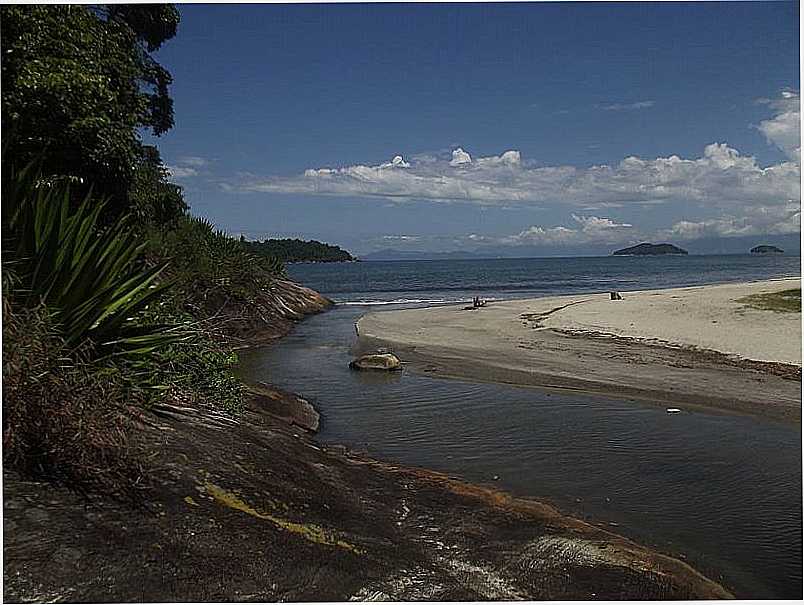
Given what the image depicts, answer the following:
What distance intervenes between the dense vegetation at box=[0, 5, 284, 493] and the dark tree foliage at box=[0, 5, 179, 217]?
0.05ft

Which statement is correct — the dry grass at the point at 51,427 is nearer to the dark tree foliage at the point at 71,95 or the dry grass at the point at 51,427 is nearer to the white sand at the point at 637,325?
the dark tree foliage at the point at 71,95

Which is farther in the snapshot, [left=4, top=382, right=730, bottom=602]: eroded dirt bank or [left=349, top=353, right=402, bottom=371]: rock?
[left=349, top=353, right=402, bottom=371]: rock

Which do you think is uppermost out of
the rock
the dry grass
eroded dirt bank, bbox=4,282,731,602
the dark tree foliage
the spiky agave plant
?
the dark tree foliage

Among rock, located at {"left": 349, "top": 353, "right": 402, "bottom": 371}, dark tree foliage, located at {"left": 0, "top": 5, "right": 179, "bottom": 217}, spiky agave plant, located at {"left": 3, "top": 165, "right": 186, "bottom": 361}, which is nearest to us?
spiky agave plant, located at {"left": 3, "top": 165, "right": 186, "bottom": 361}

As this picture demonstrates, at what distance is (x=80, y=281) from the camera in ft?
15.5

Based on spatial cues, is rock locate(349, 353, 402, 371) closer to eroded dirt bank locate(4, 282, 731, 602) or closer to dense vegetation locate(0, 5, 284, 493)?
dense vegetation locate(0, 5, 284, 493)

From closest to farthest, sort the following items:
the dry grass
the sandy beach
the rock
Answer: the dry grass < the sandy beach < the rock

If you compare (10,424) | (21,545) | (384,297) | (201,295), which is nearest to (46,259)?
(10,424)

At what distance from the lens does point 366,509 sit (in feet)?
16.5

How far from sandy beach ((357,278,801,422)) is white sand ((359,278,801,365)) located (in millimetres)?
27

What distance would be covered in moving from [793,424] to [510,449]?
3.66 metres

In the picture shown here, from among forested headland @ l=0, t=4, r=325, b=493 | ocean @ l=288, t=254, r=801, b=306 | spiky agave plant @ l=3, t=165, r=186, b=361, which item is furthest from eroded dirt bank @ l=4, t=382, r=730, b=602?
ocean @ l=288, t=254, r=801, b=306

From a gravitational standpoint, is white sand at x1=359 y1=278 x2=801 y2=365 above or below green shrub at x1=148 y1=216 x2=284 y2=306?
below

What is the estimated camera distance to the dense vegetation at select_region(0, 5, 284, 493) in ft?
12.2
